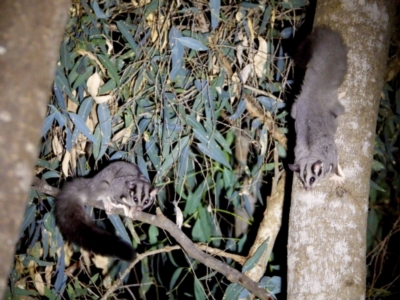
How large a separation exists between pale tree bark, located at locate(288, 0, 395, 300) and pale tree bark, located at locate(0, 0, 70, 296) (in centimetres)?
205

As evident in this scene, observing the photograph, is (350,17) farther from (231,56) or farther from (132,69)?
(132,69)

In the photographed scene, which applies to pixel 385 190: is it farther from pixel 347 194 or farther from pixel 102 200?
pixel 102 200

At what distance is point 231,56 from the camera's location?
163 inches

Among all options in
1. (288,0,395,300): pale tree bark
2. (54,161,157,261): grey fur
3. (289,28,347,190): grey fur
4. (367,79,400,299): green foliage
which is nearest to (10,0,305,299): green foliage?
(54,161,157,261): grey fur

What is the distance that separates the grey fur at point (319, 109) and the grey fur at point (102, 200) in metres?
1.36

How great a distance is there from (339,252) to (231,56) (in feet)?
6.70

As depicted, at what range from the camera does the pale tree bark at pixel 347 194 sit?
282cm

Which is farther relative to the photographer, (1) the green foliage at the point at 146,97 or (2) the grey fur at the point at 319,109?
(1) the green foliage at the point at 146,97

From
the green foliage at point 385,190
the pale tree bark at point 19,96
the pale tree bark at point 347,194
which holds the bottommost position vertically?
the green foliage at point 385,190

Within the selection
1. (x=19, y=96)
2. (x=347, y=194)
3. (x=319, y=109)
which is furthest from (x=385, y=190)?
(x=19, y=96)

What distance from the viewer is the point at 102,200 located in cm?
427

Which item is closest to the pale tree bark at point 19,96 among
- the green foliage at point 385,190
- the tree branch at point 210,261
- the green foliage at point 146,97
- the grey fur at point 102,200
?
the tree branch at point 210,261

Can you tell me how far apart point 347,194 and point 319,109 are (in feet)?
4.64

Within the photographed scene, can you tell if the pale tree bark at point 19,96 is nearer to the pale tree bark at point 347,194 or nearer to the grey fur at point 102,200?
the pale tree bark at point 347,194
